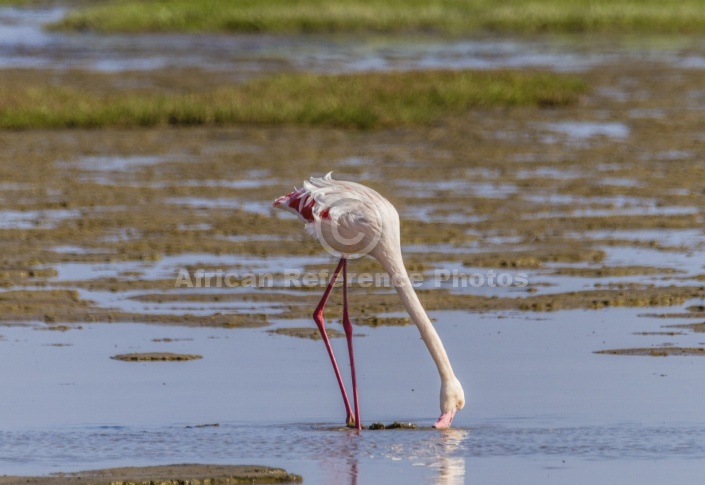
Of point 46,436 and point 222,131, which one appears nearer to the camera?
point 46,436

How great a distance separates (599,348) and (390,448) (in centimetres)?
251

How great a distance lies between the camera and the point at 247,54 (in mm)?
38031

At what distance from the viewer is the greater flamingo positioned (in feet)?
25.2

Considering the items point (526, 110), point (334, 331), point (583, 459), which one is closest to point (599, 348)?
point (334, 331)

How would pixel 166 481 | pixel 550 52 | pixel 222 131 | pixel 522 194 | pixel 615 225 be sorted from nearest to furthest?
pixel 166 481
pixel 615 225
pixel 522 194
pixel 222 131
pixel 550 52

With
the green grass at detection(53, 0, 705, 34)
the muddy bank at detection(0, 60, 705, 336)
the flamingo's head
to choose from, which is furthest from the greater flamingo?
the green grass at detection(53, 0, 705, 34)

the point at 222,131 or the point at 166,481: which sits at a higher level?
the point at 222,131

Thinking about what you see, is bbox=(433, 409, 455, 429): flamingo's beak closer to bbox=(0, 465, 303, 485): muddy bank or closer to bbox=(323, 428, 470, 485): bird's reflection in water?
bbox=(323, 428, 470, 485): bird's reflection in water

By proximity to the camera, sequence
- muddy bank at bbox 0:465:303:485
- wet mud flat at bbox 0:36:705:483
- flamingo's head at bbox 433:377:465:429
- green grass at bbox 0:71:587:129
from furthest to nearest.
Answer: green grass at bbox 0:71:587:129, wet mud flat at bbox 0:36:705:483, flamingo's head at bbox 433:377:465:429, muddy bank at bbox 0:465:303:485

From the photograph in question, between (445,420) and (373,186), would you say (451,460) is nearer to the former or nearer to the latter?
(445,420)

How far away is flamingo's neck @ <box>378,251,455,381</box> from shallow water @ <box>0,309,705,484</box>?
0.36 meters

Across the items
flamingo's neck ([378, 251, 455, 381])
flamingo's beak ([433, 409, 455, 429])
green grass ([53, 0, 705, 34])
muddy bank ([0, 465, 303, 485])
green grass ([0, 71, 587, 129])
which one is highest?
green grass ([53, 0, 705, 34])

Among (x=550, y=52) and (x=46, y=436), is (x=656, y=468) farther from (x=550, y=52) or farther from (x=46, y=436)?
(x=550, y=52)

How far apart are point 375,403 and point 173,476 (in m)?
2.09
